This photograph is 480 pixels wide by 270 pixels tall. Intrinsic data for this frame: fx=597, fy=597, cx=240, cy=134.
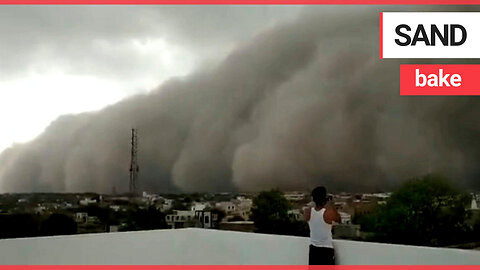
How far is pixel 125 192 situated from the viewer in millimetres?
7066

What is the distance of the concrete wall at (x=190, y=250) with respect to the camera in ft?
10.1

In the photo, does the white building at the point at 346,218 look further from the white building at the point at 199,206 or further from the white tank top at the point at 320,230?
the white tank top at the point at 320,230

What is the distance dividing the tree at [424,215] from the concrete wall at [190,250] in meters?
3.25

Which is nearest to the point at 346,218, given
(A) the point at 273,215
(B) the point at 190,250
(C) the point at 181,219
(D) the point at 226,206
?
(A) the point at 273,215

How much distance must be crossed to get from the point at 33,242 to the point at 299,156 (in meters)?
3.70

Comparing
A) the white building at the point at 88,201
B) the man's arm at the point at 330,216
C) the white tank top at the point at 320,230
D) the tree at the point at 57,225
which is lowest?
the tree at the point at 57,225

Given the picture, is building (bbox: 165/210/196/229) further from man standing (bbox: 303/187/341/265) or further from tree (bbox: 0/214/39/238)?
man standing (bbox: 303/187/341/265)

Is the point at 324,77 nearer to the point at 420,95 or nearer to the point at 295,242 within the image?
the point at 420,95

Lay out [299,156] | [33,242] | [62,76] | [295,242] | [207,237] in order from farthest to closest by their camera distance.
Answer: [299,156] < [62,76] < [207,237] < [33,242] < [295,242]

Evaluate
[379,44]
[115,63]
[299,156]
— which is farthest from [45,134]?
[379,44]

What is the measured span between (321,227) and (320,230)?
2 centimetres

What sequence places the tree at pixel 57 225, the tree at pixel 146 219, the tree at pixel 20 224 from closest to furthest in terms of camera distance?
the tree at pixel 20 224 < the tree at pixel 57 225 < the tree at pixel 146 219

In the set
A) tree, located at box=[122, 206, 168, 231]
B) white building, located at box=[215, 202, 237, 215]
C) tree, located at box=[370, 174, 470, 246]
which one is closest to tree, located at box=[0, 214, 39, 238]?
tree, located at box=[122, 206, 168, 231]

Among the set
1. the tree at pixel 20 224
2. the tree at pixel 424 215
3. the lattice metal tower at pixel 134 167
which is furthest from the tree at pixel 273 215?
the tree at pixel 20 224
